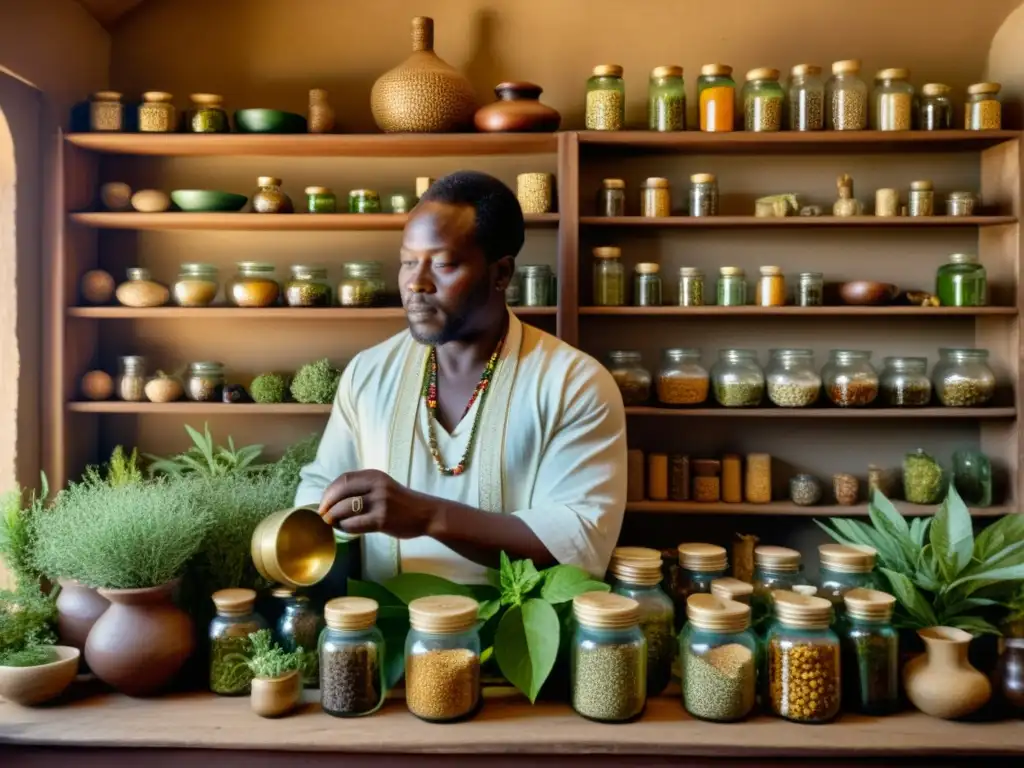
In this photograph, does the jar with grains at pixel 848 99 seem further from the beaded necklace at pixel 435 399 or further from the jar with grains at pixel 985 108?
the beaded necklace at pixel 435 399

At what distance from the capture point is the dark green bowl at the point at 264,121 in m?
2.90

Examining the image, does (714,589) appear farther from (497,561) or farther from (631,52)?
(631,52)

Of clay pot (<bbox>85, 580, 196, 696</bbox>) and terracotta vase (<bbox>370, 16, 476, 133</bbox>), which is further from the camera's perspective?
terracotta vase (<bbox>370, 16, 476, 133</bbox>)

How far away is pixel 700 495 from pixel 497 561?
1.66 m

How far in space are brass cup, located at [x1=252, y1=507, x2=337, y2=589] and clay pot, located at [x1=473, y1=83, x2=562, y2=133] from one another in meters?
1.84

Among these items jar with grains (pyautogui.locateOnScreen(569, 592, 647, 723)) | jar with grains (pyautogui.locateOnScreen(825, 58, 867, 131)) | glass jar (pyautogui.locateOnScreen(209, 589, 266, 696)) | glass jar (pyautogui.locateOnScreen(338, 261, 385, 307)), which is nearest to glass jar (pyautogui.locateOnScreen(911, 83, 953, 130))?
jar with grains (pyautogui.locateOnScreen(825, 58, 867, 131))

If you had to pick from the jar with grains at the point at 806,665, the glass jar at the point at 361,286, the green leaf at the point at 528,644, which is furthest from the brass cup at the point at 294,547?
the glass jar at the point at 361,286

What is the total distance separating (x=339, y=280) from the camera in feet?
10.6

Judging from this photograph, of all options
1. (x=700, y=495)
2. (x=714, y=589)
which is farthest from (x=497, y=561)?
(x=700, y=495)

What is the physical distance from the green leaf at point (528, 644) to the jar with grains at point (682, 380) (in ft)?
5.95

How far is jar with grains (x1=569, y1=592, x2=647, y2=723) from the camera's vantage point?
45.0 inches

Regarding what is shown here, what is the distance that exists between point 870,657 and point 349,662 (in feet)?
2.19

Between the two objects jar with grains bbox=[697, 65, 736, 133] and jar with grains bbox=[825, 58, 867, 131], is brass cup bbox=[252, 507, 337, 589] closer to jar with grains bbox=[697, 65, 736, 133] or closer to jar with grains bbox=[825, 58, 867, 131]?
jar with grains bbox=[697, 65, 736, 133]

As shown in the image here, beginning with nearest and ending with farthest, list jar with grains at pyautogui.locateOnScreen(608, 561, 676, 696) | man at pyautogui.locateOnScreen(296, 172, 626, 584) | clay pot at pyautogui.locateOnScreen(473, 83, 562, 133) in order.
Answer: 1. jar with grains at pyautogui.locateOnScreen(608, 561, 676, 696)
2. man at pyautogui.locateOnScreen(296, 172, 626, 584)
3. clay pot at pyautogui.locateOnScreen(473, 83, 562, 133)
